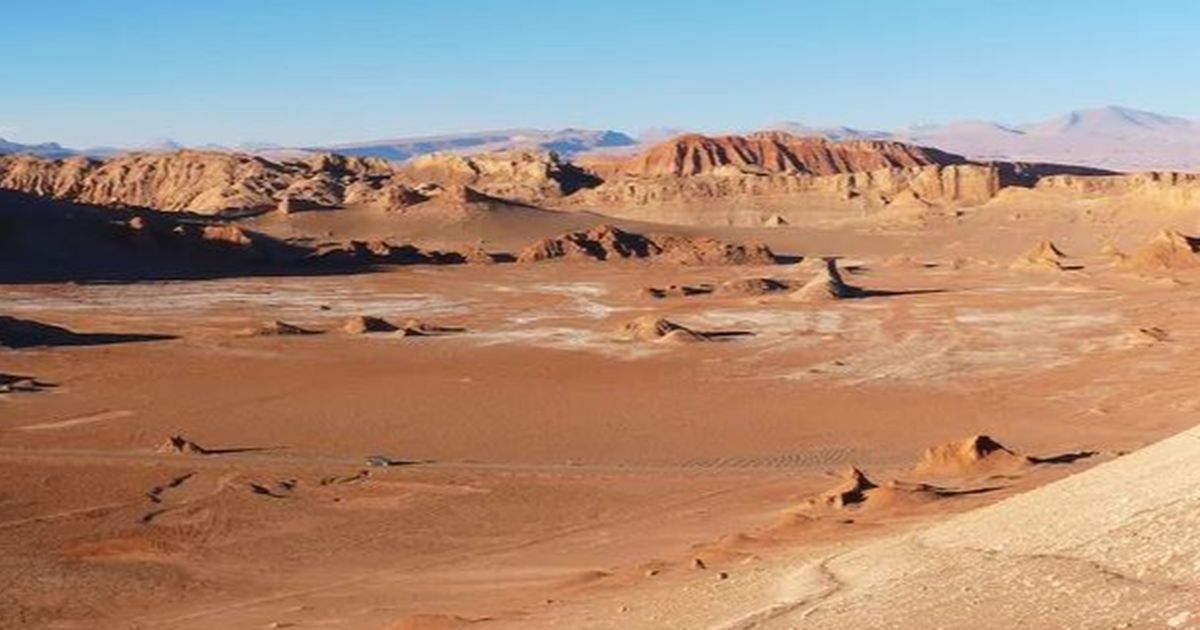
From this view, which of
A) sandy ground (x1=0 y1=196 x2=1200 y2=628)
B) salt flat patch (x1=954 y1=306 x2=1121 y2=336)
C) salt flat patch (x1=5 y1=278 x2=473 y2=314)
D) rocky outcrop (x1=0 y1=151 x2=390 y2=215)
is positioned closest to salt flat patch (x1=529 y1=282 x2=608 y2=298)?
salt flat patch (x1=5 y1=278 x2=473 y2=314)

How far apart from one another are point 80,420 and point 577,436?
22.3 ft

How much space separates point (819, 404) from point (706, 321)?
11.9 m

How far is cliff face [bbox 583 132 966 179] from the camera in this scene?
110 metres

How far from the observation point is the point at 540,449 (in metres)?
18.3

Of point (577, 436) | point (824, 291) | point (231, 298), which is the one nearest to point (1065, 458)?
point (577, 436)

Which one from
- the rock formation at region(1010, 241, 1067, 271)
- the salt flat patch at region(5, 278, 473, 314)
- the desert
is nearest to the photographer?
the desert

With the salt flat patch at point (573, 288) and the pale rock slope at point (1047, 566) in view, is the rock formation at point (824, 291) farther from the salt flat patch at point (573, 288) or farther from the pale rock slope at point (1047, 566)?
the pale rock slope at point (1047, 566)

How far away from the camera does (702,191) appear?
82.1m

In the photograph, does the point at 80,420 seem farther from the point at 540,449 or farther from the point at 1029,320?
the point at 1029,320

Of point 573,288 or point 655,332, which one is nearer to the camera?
point 655,332

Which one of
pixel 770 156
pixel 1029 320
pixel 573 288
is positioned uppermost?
pixel 770 156

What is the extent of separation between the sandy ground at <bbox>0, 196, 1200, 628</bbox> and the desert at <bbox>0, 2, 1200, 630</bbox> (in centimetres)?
7

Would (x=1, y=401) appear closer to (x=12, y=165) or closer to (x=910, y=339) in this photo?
(x=910, y=339)

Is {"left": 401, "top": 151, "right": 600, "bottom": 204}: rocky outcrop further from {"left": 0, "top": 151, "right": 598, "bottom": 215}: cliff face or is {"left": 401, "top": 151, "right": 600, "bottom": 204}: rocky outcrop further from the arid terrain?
the arid terrain
